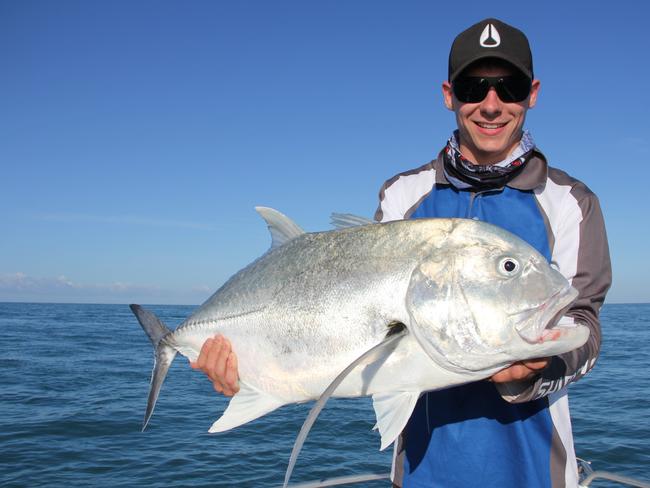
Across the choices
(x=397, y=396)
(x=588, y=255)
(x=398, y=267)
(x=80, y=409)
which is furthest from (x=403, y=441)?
(x=80, y=409)

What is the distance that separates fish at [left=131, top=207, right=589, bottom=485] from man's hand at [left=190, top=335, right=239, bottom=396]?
8 centimetres

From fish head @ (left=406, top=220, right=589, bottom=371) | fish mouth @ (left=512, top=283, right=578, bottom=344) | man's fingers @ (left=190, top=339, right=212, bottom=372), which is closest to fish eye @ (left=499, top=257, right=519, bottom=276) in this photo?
fish head @ (left=406, top=220, right=589, bottom=371)

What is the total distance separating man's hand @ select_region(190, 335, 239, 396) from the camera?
11.0ft

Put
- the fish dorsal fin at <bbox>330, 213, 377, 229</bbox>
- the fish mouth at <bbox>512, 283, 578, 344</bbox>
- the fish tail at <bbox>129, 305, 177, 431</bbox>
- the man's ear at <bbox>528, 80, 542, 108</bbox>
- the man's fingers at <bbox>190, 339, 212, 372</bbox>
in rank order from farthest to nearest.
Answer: the fish tail at <bbox>129, 305, 177, 431</bbox> → the man's fingers at <bbox>190, 339, 212, 372</bbox> → the man's ear at <bbox>528, 80, 542, 108</bbox> → the fish dorsal fin at <bbox>330, 213, 377, 229</bbox> → the fish mouth at <bbox>512, 283, 578, 344</bbox>

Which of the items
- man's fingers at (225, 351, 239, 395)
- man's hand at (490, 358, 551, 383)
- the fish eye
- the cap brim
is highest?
the cap brim

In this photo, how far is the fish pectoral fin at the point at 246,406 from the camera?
10.6 feet

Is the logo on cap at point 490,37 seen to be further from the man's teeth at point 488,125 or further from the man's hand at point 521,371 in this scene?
the man's hand at point 521,371

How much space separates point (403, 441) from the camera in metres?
3.15

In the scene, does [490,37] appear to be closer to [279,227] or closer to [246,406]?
[279,227]

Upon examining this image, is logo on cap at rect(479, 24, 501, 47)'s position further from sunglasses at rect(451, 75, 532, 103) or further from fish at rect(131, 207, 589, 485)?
fish at rect(131, 207, 589, 485)

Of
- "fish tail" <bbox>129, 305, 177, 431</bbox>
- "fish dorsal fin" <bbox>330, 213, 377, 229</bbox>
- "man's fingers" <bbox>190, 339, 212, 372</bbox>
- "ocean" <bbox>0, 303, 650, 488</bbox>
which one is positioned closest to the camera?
"fish dorsal fin" <bbox>330, 213, 377, 229</bbox>

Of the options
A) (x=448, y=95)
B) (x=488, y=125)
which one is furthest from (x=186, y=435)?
(x=488, y=125)

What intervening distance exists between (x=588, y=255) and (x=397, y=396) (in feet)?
3.87

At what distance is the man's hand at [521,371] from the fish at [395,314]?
3.1 inches
